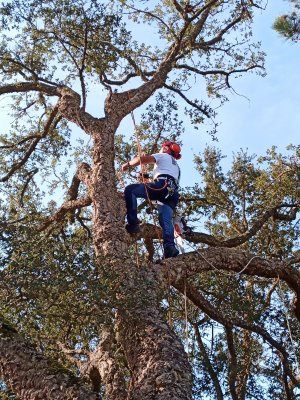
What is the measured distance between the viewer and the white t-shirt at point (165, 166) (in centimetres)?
668

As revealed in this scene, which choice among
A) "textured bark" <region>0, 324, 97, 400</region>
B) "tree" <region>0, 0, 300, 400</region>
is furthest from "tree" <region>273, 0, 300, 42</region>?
"textured bark" <region>0, 324, 97, 400</region>

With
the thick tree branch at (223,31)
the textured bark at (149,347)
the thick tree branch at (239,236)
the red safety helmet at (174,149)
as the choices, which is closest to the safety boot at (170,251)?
the thick tree branch at (239,236)

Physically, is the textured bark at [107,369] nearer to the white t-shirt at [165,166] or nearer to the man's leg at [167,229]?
the man's leg at [167,229]

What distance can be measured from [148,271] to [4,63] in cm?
543

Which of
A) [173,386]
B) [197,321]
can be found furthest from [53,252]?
[197,321]

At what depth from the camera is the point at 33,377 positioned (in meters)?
3.52

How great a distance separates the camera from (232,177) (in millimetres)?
10195

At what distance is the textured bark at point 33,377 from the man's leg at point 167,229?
2.58 metres

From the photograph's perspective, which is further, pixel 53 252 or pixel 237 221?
pixel 237 221

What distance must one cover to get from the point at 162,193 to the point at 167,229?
534mm

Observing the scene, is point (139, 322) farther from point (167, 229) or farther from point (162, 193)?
point (162, 193)

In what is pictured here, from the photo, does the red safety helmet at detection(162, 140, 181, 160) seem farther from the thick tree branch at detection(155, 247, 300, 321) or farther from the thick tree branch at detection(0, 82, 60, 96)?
the thick tree branch at detection(0, 82, 60, 96)

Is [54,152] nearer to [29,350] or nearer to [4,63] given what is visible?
[4,63]

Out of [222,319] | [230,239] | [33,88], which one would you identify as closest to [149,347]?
[222,319]
